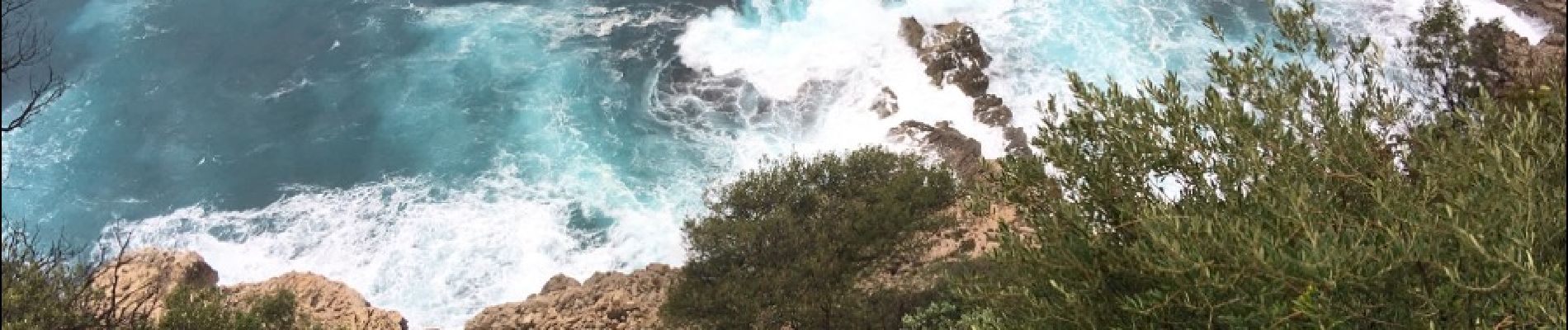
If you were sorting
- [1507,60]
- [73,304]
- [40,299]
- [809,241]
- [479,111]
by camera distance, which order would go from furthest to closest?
[479,111] → [1507,60] → [809,241] → [73,304] → [40,299]

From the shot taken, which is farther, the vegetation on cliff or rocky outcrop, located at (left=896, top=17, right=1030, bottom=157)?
rocky outcrop, located at (left=896, top=17, right=1030, bottom=157)

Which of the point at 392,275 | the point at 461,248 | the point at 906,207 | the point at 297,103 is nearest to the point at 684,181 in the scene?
the point at 461,248

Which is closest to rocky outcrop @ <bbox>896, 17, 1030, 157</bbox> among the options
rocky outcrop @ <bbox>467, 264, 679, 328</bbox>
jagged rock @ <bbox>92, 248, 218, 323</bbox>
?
rocky outcrop @ <bbox>467, 264, 679, 328</bbox>

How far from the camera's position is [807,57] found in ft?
168

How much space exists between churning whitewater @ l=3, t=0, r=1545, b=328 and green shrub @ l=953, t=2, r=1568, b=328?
26.1 meters

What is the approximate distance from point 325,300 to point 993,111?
27498mm

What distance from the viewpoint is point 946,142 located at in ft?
137

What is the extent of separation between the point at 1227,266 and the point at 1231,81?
16.9 feet

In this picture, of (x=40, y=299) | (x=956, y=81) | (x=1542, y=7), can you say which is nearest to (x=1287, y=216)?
(x=40, y=299)

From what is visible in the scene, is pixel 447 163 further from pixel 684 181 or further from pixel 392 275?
pixel 684 181

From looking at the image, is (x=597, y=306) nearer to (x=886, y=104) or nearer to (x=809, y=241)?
(x=809, y=241)

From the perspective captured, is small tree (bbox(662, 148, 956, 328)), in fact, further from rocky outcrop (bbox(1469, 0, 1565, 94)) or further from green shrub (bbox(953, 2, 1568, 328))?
rocky outcrop (bbox(1469, 0, 1565, 94))

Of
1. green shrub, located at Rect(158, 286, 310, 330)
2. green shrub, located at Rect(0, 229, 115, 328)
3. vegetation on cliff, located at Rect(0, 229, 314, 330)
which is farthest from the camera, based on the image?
green shrub, located at Rect(158, 286, 310, 330)

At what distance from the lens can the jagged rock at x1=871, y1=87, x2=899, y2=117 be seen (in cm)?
4588
